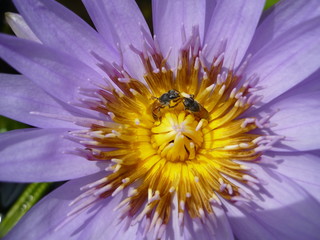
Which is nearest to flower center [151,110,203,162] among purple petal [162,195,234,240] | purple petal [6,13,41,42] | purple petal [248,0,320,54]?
purple petal [162,195,234,240]

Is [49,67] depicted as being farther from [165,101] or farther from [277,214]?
[277,214]

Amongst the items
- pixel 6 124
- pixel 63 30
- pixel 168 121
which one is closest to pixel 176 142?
pixel 168 121

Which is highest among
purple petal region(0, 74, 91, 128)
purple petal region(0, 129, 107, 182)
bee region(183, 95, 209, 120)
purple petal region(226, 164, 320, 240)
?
purple petal region(0, 74, 91, 128)

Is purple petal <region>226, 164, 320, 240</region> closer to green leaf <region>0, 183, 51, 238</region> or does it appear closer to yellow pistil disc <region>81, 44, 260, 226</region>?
yellow pistil disc <region>81, 44, 260, 226</region>

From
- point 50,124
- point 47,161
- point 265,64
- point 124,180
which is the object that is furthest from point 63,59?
point 265,64

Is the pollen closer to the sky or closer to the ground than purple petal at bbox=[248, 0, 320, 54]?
closer to the ground
